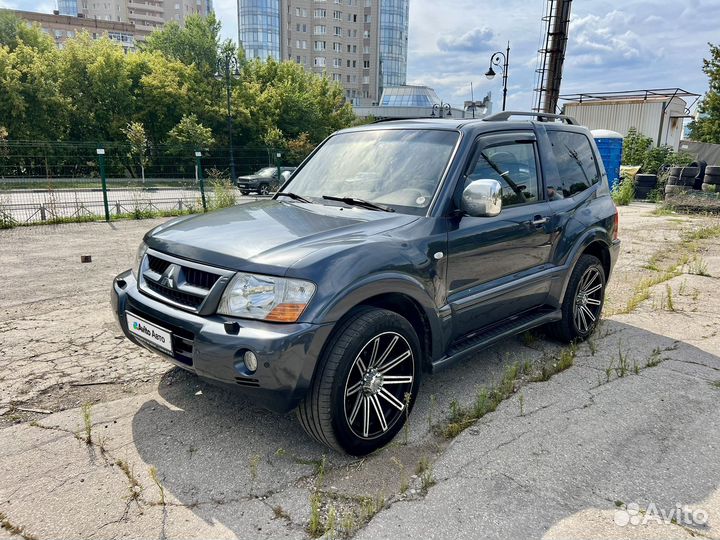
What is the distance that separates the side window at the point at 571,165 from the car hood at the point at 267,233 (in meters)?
1.85

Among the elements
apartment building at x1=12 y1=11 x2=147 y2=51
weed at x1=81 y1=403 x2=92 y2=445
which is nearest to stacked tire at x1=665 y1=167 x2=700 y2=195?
weed at x1=81 y1=403 x2=92 y2=445

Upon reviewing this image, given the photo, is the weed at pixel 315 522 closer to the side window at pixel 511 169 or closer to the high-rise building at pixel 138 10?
the side window at pixel 511 169

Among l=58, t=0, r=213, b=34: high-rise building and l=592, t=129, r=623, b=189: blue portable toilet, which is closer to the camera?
l=592, t=129, r=623, b=189: blue portable toilet

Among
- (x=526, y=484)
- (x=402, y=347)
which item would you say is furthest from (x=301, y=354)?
(x=526, y=484)

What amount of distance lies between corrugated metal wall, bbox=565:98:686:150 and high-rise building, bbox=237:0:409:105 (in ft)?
A: 191

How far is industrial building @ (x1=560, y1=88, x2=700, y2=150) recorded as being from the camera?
1176 inches

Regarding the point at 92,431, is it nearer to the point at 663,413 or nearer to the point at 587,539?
the point at 587,539

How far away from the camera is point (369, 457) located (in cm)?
289

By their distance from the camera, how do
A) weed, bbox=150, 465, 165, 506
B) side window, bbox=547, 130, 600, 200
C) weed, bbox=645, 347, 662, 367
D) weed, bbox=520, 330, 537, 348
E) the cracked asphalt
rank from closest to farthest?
the cracked asphalt, weed, bbox=150, 465, 165, 506, weed, bbox=645, 347, 662, 367, side window, bbox=547, 130, 600, 200, weed, bbox=520, 330, 537, 348

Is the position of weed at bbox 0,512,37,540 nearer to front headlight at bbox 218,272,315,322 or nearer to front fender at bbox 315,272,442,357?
front headlight at bbox 218,272,315,322

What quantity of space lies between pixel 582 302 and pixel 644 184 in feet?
57.7

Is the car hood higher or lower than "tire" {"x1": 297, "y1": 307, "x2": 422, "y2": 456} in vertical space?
higher

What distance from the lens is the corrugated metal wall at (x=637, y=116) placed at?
3003 centimetres

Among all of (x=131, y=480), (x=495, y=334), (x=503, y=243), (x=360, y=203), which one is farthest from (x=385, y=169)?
(x=131, y=480)
